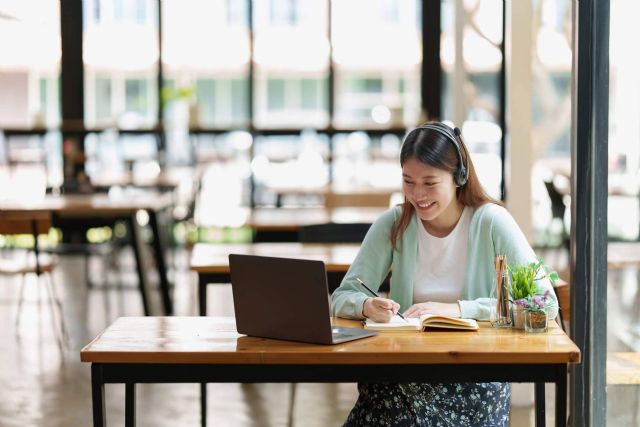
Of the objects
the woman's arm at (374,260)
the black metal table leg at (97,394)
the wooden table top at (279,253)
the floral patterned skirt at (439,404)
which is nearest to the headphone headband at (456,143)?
the woman's arm at (374,260)

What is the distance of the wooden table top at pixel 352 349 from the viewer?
2.70 meters

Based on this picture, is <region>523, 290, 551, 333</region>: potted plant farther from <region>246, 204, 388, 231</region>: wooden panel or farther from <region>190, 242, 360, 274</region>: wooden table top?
<region>246, 204, 388, 231</region>: wooden panel

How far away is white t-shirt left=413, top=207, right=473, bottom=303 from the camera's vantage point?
11.0 ft

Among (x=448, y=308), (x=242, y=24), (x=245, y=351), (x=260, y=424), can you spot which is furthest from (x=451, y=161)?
(x=242, y=24)

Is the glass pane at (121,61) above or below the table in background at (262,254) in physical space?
above

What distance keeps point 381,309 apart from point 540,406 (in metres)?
0.58

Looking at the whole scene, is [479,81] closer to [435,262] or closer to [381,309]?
[435,262]

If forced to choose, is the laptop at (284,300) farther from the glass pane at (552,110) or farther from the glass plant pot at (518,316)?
the glass pane at (552,110)

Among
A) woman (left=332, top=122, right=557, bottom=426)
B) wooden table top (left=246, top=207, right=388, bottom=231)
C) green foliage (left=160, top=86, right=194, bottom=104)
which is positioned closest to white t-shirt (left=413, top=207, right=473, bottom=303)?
woman (left=332, top=122, right=557, bottom=426)

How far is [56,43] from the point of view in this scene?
1278 cm

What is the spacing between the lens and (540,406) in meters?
3.23

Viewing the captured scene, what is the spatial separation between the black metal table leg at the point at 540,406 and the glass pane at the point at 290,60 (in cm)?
977

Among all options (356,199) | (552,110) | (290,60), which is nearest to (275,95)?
(290,60)

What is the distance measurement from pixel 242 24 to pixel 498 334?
1043cm
